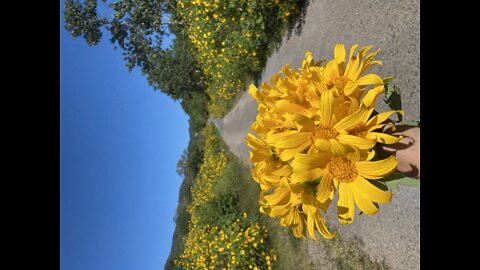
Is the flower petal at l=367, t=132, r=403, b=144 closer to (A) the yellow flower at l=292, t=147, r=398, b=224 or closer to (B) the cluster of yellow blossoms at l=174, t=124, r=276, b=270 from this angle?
(A) the yellow flower at l=292, t=147, r=398, b=224

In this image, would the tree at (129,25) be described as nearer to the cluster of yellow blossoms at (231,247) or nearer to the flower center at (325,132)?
the cluster of yellow blossoms at (231,247)

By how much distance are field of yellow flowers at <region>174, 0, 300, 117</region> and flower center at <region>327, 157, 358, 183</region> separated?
6233 mm

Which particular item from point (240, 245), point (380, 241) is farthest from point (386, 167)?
point (240, 245)

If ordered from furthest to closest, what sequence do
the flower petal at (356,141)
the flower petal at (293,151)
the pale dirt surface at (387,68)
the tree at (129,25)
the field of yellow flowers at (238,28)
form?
1. the tree at (129,25)
2. the field of yellow flowers at (238,28)
3. the pale dirt surface at (387,68)
4. the flower petal at (293,151)
5. the flower petal at (356,141)

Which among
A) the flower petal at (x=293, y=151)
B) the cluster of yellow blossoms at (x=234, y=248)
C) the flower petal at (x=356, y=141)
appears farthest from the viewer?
the cluster of yellow blossoms at (x=234, y=248)

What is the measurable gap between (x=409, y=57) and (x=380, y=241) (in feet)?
7.68

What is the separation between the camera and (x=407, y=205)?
158 inches

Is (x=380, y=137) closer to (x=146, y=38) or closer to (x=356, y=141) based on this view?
(x=356, y=141)

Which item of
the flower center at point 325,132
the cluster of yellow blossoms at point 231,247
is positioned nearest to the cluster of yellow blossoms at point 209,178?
the cluster of yellow blossoms at point 231,247

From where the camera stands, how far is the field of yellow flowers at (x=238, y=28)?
7.18m

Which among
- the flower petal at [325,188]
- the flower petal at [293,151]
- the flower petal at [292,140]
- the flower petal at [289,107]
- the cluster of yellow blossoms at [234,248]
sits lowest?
the cluster of yellow blossoms at [234,248]

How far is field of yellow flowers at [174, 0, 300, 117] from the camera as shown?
7176 mm

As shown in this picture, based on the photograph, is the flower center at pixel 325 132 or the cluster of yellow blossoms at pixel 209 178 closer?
the flower center at pixel 325 132

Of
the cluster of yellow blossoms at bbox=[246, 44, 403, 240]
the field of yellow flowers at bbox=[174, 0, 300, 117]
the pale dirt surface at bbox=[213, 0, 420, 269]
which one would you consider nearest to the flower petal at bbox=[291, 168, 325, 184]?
the cluster of yellow blossoms at bbox=[246, 44, 403, 240]
